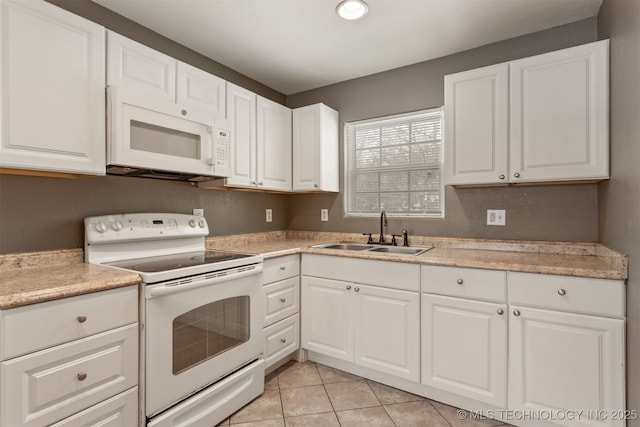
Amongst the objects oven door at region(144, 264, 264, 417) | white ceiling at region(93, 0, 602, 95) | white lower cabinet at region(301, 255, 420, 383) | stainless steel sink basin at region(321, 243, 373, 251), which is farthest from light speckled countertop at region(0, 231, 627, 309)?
white ceiling at region(93, 0, 602, 95)

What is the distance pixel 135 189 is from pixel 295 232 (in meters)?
1.57

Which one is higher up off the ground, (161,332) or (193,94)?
(193,94)

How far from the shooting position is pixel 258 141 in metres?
2.61

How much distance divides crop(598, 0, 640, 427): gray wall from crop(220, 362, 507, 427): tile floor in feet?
2.85

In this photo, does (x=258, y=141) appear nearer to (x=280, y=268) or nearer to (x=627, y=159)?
(x=280, y=268)

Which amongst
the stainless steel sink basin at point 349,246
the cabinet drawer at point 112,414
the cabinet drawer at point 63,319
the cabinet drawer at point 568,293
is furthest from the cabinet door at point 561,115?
the cabinet drawer at point 112,414

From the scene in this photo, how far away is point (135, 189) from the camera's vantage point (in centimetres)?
209

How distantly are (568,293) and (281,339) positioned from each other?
68.5 inches

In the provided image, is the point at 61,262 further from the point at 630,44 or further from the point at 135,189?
the point at 630,44

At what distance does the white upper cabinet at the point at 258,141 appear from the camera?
7.86ft

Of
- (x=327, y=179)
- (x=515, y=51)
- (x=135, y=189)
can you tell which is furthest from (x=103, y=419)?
(x=515, y=51)

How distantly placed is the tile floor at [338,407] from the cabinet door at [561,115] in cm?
149

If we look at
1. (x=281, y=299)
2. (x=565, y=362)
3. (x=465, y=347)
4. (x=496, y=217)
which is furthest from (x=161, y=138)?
(x=565, y=362)

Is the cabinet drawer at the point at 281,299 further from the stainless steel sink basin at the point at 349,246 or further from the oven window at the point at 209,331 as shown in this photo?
the stainless steel sink basin at the point at 349,246
